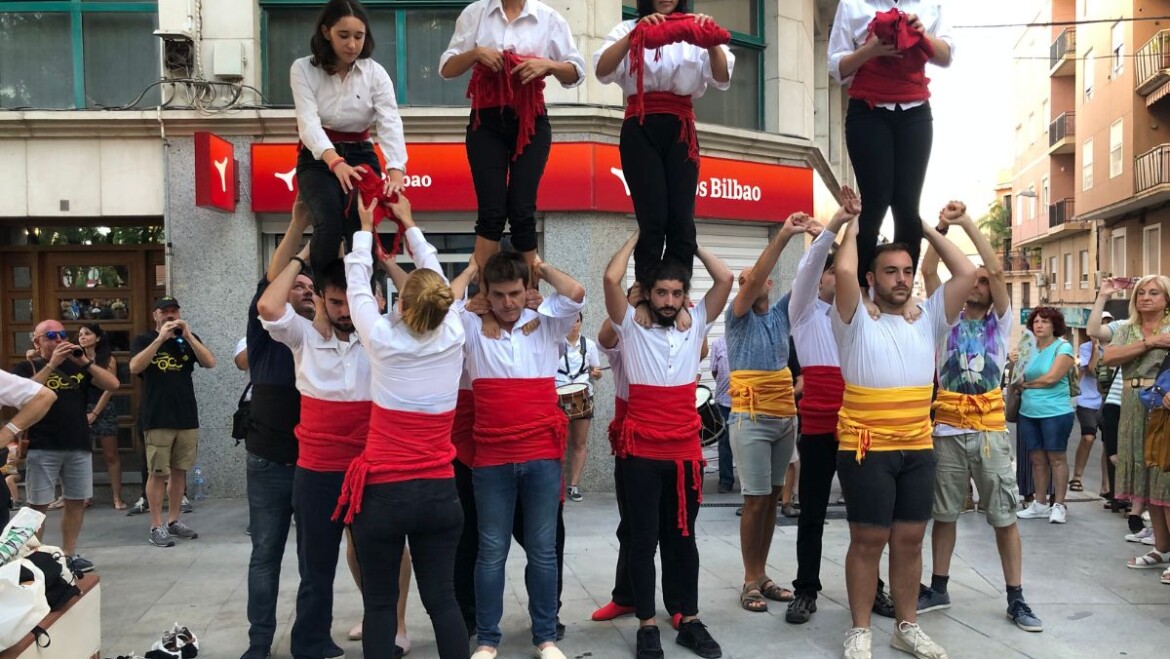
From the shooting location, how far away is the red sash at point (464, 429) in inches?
177

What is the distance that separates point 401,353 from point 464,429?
0.93 metres

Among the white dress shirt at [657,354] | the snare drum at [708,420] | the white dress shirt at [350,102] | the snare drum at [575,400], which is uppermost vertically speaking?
the white dress shirt at [350,102]

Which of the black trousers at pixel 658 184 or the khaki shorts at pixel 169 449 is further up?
the black trousers at pixel 658 184

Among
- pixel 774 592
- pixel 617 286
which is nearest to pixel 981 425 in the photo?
pixel 774 592

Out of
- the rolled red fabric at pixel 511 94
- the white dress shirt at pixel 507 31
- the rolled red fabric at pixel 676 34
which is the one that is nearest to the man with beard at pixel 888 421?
the rolled red fabric at pixel 676 34

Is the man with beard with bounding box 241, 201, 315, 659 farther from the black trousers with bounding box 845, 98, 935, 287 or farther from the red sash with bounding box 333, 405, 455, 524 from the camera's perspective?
the black trousers with bounding box 845, 98, 935, 287

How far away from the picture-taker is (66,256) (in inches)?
381

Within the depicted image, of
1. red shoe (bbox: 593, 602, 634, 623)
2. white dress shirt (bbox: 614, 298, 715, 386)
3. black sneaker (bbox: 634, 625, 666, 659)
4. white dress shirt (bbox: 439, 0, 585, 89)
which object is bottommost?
red shoe (bbox: 593, 602, 634, 623)

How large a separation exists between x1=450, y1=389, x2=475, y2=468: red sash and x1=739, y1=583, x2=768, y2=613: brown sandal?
1.94 metres

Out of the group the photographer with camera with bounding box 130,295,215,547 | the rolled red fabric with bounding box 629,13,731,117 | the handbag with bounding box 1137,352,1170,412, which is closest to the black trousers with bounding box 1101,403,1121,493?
the handbag with bounding box 1137,352,1170,412

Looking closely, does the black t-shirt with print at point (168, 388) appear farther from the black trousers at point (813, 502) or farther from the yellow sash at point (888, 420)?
the yellow sash at point (888, 420)

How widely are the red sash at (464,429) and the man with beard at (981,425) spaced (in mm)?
2595

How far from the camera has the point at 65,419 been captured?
6.61 metres

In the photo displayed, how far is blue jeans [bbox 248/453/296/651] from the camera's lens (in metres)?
4.47
